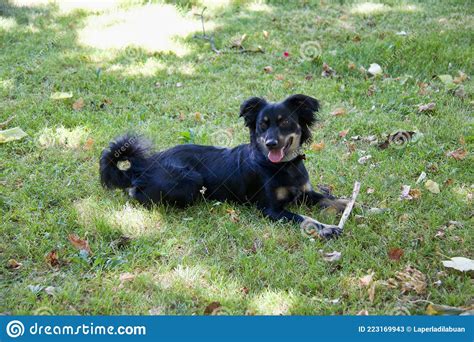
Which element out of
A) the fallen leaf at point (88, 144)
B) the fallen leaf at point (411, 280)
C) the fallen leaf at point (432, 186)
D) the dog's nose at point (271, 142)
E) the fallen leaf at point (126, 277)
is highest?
the dog's nose at point (271, 142)

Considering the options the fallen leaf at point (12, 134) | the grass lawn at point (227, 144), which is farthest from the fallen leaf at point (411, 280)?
the fallen leaf at point (12, 134)

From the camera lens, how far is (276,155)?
404 cm

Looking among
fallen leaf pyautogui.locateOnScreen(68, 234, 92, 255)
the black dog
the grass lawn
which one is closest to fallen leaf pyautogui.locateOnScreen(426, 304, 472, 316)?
the grass lawn

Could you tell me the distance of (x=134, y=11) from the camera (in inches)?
363

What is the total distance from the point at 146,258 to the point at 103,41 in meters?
5.48

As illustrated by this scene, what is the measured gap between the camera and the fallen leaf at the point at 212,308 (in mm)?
3018

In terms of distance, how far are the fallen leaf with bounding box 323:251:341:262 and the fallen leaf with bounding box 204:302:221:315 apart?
857 mm

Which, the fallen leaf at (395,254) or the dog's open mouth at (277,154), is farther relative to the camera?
the dog's open mouth at (277,154)

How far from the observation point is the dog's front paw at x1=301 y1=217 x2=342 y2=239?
3.72 metres

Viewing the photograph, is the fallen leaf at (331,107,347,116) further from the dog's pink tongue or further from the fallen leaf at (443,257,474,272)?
the fallen leaf at (443,257,474,272)

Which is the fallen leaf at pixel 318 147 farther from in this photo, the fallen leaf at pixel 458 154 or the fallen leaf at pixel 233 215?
the fallen leaf at pixel 233 215

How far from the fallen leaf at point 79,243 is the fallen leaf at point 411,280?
2122mm

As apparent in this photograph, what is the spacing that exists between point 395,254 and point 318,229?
0.59 metres

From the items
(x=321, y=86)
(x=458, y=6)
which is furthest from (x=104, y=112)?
(x=458, y=6)
